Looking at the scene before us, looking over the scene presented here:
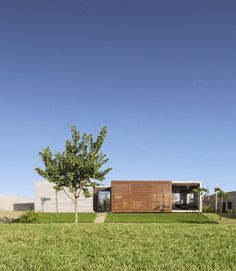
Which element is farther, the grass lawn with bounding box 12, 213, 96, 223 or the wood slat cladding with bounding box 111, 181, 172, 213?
the wood slat cladding with bounding box 111, 181, 172, 213

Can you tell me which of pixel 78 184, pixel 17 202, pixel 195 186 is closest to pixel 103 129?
pixel 78 184

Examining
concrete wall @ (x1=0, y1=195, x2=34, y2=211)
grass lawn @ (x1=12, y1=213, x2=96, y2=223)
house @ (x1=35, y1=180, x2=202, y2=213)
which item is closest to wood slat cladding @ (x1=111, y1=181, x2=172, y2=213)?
house @ (x1=35, y1=180, x2=202, y2=213)

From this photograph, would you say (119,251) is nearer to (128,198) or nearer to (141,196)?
(128,198)

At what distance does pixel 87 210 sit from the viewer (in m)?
54.9

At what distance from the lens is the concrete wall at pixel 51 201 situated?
179 ft

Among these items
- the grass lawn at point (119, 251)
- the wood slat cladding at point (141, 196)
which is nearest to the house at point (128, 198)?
the wood slat cladding at point (141, 196)

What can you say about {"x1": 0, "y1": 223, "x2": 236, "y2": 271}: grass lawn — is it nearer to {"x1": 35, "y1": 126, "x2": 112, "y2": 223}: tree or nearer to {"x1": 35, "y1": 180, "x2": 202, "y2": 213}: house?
{"x1": 35, "y1": 126, "x2": 112, "y2": 223}: tree

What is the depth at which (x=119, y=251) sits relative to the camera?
23.6ft

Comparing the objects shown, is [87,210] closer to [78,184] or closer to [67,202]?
[67,202]

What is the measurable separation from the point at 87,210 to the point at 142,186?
820 cm

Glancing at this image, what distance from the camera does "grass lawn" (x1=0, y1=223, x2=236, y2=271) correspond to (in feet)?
20.6

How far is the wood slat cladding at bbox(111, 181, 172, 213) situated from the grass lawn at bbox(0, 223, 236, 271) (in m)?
44.4

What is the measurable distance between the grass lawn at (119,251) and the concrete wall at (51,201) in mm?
45683

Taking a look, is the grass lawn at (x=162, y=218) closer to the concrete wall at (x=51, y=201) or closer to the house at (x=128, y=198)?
the house at (x=128, y=198)
